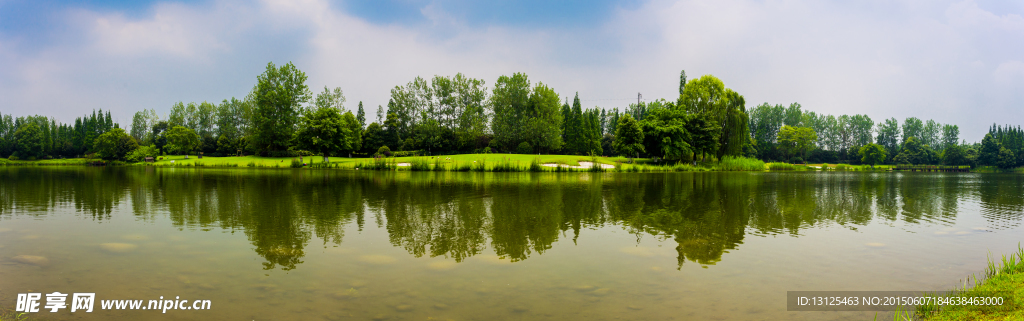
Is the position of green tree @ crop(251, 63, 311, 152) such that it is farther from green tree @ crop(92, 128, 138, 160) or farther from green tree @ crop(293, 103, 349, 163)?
green tree @ crop(92, 128, 138, 160)

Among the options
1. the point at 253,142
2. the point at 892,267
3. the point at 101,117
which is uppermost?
the point at 101,117

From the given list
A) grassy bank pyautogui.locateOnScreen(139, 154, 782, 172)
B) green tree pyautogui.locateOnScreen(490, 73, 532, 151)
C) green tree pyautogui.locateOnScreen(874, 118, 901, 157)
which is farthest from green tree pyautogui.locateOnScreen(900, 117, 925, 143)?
green tree pyautogui.locateOnScreen(490, 73, 532, 151)

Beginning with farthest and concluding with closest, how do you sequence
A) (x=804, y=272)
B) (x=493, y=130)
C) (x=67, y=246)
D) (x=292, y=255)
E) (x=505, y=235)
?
(x=493, y=130) → (x=505, y=235) → (x=67, y=246) → (x=292, y=255) → (x=804, y=272)

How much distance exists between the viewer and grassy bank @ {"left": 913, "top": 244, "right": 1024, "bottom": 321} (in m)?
3.81

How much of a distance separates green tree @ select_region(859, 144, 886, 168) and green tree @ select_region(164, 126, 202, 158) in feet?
353

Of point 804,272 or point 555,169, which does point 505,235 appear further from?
point 555,169

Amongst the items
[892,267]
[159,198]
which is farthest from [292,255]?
[159,198]

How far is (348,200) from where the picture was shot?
13.0m

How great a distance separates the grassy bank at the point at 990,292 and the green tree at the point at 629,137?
3493 cm

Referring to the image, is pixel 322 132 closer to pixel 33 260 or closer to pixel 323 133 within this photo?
pixel 323 133

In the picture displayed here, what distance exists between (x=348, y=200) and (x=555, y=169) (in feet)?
73.5

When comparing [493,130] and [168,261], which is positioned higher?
[493,130]

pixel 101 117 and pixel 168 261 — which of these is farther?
pixel 101 117

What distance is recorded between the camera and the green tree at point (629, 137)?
Answer: 39.9 m
